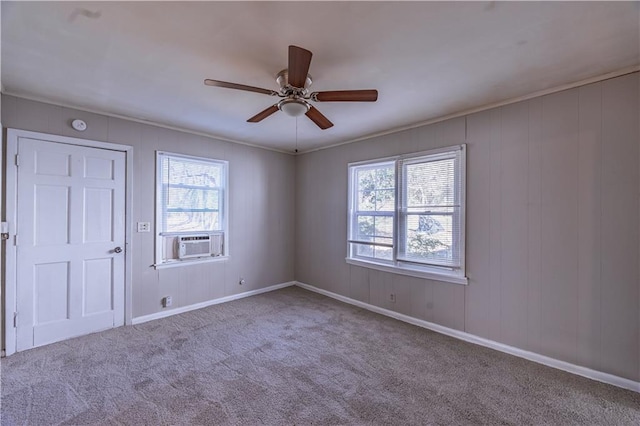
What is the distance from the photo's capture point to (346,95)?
2045 mm

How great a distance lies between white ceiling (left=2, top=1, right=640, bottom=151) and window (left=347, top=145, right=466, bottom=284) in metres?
0.80

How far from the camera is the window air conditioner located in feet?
12.7

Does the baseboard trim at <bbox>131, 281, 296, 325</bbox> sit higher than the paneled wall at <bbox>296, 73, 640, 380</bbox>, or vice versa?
the paneled wall at <bbox>296, 73, 640, 380</bbox>

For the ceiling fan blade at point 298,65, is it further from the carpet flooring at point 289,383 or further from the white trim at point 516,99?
the carpet flooring at point 289,383

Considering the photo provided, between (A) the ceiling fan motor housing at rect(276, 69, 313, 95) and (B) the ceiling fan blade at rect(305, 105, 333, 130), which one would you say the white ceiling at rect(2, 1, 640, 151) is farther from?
(B) the ceiling fan blade at rect(305, 105, 333, 130)

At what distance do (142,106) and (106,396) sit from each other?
2647 mm

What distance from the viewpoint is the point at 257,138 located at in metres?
4.30

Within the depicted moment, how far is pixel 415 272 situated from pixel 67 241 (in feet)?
12.6

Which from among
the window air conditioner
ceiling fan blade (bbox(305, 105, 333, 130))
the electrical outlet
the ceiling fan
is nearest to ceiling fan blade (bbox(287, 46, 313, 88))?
the ceiling fan

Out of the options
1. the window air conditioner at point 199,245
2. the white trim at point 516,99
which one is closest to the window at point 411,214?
the white trim at point 516,99

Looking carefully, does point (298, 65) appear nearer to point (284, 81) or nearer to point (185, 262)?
point (284, 81)

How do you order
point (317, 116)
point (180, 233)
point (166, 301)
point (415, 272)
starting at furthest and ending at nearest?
point (180, 233)
point (166, 301)
point (415, 272)
point (317, 116)

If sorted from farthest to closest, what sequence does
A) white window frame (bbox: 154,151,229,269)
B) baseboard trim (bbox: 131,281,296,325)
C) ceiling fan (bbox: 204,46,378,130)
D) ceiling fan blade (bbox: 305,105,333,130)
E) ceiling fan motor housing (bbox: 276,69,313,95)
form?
white window frame (bbox: 154,151,229,269), baseboard trim (bbox: 131,281,296,325), ceiling fan blade (bbox: 305,105,333,130), ceiling fan motor housing (bbox: 276,69,313,95), ceiling fan (bbox: 204,46,378,130)

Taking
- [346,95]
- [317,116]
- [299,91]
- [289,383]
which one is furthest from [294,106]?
[289,383]
